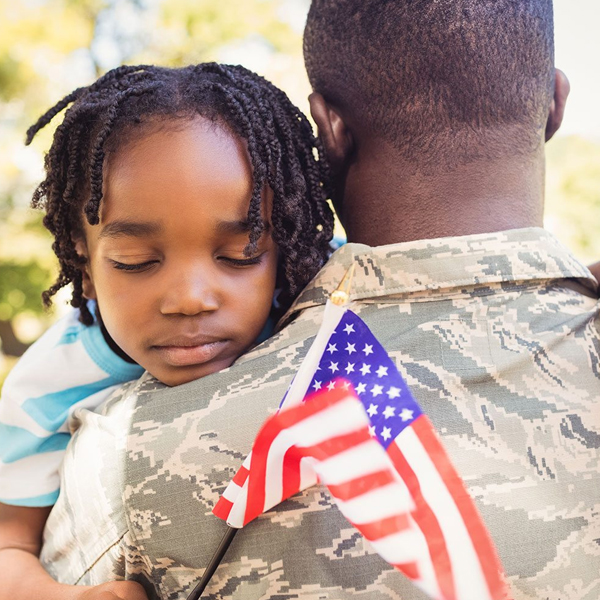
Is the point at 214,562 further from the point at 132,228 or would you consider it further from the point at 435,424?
the point at 132,228

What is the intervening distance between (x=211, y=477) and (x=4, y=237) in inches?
379

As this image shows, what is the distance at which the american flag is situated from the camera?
4.25 ft

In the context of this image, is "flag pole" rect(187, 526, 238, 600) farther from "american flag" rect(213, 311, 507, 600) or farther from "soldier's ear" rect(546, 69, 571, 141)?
"soldier's ear" rect(546, 69, 571, 141)

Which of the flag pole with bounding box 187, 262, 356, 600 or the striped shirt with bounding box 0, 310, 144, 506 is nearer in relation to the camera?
the flag pole with bounding box 187, 262, 356, 600

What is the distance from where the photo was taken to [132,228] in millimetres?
1863

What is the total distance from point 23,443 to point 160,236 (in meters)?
0.84

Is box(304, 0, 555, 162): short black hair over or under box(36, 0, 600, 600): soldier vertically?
over

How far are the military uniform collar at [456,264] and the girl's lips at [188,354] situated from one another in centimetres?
37

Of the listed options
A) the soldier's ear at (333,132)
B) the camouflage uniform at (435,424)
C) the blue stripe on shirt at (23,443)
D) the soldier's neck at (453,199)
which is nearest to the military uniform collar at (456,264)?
the camouflage uniform at (435,424)

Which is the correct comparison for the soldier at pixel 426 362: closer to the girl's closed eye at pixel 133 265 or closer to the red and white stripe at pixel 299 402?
the red and white stripe at pixel 299 402

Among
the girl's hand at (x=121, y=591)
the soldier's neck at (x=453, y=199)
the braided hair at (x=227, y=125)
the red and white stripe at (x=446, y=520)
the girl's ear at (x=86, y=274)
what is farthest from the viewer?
the girl's ear at (x=86, y=274)

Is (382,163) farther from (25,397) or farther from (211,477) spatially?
(25,397)

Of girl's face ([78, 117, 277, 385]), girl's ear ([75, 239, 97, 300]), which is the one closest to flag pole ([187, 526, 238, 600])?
girl's face ([78, 117, 277, 385])

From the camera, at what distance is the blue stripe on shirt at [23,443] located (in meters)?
2.17
